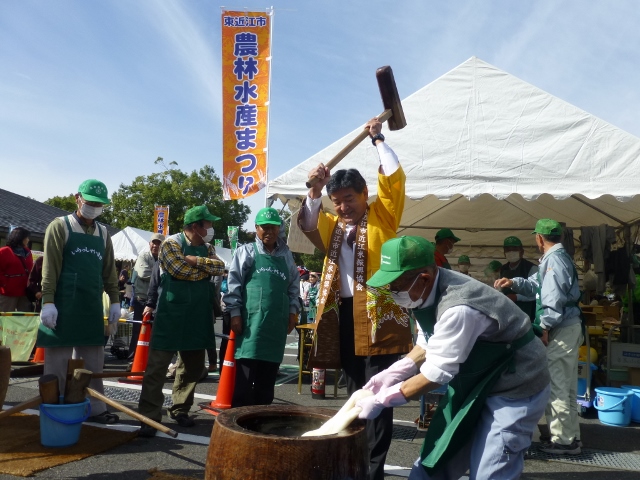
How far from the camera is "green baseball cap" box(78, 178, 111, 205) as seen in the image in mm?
4438

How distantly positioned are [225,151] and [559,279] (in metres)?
4.47

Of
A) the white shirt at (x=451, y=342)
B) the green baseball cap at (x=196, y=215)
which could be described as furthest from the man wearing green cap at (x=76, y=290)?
the white shirt at (x=451, y=342)

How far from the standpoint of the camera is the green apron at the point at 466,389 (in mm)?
2229

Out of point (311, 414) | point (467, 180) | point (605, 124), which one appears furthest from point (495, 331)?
point (605, 124)

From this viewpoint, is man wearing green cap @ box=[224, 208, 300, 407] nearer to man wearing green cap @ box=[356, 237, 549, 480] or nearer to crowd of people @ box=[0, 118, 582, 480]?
crowd of people @ box=[0, 118, 582, 480]

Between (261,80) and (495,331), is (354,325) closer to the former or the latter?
(495,331)

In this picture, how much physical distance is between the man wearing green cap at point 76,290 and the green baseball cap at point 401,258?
310 centimetres

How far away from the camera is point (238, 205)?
43250 mm

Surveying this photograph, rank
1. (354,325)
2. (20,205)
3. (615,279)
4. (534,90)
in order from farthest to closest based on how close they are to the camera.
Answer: (20,205) < (615,279) < (534,90) < (354,325)

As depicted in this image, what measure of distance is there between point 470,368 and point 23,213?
2502 centimetres

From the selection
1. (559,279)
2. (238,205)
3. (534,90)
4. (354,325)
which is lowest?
(354,325)

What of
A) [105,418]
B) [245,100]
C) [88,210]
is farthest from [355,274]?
[245,100]

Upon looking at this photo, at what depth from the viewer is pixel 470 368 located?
7.38ft

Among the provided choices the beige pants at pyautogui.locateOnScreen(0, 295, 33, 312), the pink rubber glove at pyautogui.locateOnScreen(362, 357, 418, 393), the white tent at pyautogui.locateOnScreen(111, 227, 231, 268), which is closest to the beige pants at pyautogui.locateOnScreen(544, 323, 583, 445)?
the pink rubber glove at pyautogui.locateOnScreen(362, 357, 418, 393)
